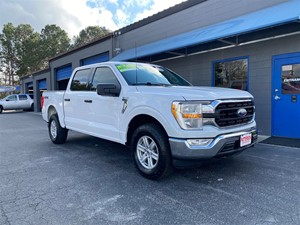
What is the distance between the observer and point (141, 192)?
3453mm

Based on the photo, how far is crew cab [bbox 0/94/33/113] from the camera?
23078mm

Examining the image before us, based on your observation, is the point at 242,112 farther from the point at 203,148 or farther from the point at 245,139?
the point at 203,148

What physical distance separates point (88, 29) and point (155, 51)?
3600cm

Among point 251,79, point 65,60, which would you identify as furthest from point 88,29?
point 251,79

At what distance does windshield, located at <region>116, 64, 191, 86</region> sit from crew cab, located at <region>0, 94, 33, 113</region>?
2246 cm

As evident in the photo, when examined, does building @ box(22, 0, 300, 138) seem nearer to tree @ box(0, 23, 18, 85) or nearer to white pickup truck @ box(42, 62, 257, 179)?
white pickup truck @ box(42, 62, 257, 179)

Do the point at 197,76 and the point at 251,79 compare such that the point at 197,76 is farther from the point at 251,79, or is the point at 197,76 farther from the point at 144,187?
the point at 144,187

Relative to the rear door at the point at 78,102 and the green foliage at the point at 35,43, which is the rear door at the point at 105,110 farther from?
the green foliage at the point at 35,43

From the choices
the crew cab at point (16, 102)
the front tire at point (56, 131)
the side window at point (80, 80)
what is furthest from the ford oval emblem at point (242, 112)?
the crew cab at point (16, 102)

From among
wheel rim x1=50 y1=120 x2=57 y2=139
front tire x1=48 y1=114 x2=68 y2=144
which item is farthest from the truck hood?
wheel rim x1=50 y1=120 x2=57 y2=139

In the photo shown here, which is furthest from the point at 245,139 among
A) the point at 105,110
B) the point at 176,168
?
the point at 105,110

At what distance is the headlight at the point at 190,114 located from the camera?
11.0ft

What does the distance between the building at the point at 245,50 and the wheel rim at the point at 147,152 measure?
4.17m

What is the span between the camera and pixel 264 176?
13.4 ft
